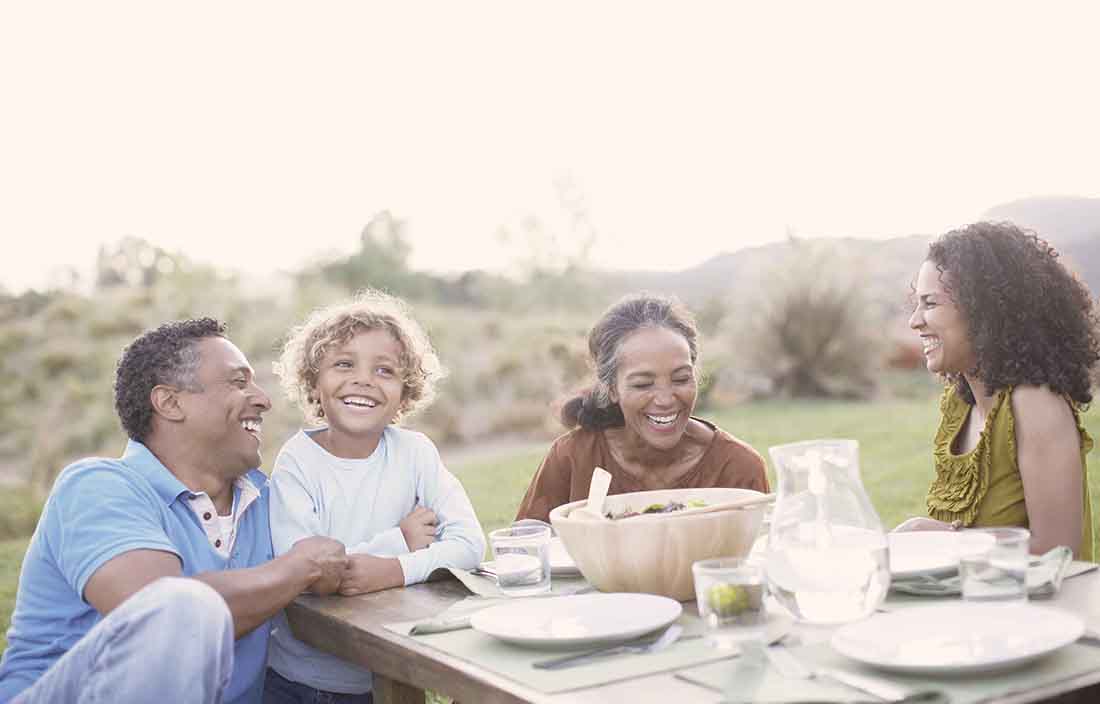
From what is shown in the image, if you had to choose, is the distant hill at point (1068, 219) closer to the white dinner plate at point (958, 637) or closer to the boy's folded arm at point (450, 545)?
the boy's folded arm at point (450, 545)

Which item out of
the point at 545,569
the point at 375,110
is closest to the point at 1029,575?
the point at 545,569

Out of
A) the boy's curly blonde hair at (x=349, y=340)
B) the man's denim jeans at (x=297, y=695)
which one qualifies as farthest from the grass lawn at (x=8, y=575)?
the man's denim jeans at (x=297, y=695)

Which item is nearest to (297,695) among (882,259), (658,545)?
(658,545)

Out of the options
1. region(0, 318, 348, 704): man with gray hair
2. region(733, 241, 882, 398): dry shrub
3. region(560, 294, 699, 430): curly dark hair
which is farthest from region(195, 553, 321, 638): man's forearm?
region(733, 241, 882, 398): dry shrub

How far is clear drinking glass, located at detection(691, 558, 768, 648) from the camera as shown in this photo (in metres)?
1.53

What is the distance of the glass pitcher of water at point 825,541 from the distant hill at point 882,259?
3.12m

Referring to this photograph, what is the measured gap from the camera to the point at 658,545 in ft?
6.37

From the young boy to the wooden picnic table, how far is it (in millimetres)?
100

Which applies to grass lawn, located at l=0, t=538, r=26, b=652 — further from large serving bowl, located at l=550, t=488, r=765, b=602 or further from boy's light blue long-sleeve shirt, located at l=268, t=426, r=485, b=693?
large serving bowl, located at l=550, t=488, r=765, b=602

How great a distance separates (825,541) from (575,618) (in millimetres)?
423

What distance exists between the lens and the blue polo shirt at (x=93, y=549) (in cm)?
212

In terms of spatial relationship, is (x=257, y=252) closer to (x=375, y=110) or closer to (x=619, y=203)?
(x=375, y=110)

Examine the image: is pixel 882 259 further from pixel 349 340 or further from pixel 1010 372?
pixel 349 340

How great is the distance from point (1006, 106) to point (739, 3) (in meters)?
2.61
